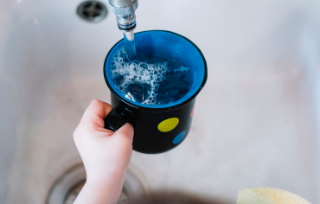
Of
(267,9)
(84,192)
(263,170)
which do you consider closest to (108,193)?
(84,192)

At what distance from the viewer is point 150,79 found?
497 millimetres

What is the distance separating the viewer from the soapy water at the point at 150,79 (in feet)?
1.54

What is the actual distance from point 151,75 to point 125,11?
130 mm

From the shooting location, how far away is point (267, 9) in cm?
68

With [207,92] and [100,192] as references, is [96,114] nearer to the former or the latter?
[100,192]

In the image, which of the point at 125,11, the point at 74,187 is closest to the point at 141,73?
the point at 125,11

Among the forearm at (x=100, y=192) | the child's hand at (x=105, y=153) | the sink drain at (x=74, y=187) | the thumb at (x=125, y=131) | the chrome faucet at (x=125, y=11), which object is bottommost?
the sink drain at (x=74, y=187)

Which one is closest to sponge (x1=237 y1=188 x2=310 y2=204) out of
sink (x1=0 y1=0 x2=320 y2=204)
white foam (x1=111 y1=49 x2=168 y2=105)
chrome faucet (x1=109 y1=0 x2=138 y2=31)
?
sink (x1=0 y1=0 x2=320 y2=204)

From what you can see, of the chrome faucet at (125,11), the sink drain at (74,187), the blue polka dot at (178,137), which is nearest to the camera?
the chrome faucet at (125,11)

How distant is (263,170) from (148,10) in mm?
395

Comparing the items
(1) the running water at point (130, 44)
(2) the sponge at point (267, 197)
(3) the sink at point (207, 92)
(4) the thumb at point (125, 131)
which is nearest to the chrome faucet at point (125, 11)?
(1) the running water at point (130, 44)

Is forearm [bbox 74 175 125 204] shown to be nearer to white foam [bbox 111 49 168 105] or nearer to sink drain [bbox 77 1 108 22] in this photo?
white foam [bbox 111 49 168 105]

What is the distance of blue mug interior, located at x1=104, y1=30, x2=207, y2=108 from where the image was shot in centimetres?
44

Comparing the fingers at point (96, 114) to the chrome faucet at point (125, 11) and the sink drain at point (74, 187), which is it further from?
→ the sink drain at point (74, 187)
